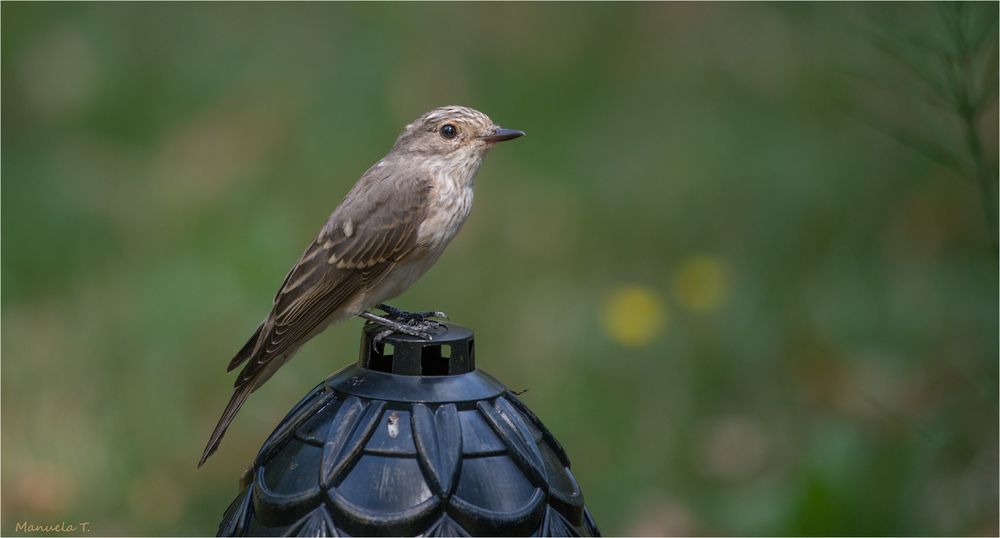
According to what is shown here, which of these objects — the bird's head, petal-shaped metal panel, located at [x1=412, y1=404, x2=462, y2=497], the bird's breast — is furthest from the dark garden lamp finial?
the bird's head

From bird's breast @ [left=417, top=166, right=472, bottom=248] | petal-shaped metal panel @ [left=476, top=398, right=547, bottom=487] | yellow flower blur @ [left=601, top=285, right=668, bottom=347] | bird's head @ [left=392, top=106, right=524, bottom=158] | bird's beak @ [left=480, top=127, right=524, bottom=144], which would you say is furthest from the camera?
yellow flower blur @ [left=601, top=285, right=668, bottom=347]

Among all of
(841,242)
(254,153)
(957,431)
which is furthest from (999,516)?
(254,153)

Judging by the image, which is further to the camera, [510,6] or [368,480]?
[510,6]

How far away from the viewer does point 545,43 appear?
8.25 meters

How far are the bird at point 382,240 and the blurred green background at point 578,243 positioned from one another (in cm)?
170

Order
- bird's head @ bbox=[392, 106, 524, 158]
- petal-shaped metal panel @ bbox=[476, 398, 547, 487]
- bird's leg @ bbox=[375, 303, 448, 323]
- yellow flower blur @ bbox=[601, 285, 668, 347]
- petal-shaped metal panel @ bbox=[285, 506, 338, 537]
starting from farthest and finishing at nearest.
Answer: yellow flower blur @ bbox=[601, 285, 668, 347] < bird's head @ bbox=[392, 106, 524, 158] < bird's leg @ bbox=[375, 303, 448, 323] < petal-shaped metal panel @ bbox=[476, 398, 547, 487] < petal-shaped metal panel @ bbox=[285, 506, 338, 537]

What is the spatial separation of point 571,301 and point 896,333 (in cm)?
171

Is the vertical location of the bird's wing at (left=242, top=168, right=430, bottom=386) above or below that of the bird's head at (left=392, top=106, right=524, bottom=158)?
below

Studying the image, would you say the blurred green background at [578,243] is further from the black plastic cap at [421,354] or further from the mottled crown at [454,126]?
the black plastic cap at [421,354]

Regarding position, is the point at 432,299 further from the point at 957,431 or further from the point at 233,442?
the point at 957,431

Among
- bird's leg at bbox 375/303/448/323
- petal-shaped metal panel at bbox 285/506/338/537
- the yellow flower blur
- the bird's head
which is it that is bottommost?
the yellow flower blur

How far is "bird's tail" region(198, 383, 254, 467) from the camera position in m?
3.22

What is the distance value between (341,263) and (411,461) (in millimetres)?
1485

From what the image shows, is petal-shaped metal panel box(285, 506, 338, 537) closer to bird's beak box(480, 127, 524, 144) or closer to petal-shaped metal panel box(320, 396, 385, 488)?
petal-shaped metal panel box(320, 396, 385, 488)
